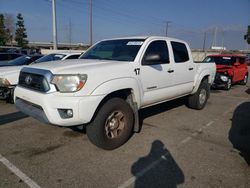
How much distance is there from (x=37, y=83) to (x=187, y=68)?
358 cm

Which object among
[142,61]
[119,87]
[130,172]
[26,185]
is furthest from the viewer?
[142,61]

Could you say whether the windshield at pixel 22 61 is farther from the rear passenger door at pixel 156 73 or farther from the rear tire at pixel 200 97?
the rear tire at pixel 200 97

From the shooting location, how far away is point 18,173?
2.97 meters

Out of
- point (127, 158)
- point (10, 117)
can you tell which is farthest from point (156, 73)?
point (10, 117)

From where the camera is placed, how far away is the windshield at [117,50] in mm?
4239

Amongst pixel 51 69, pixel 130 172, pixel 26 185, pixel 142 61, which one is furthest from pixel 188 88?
pixel 26 185

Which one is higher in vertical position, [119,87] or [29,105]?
[119,87]

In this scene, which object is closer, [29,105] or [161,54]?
[29,105]

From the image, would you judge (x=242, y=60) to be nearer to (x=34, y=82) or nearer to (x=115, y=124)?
(x=115, y=124)

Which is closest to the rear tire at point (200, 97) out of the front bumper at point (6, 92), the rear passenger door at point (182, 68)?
the rear passenger door at point (182, 68)

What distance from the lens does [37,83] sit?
343 cm

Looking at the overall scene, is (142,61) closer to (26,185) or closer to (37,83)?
(37,83)

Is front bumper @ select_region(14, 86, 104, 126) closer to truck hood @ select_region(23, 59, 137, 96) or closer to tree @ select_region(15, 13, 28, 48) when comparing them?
truck hood @ select_region(23, 59, 137, 96)

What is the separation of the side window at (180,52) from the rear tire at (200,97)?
3.96 feet
